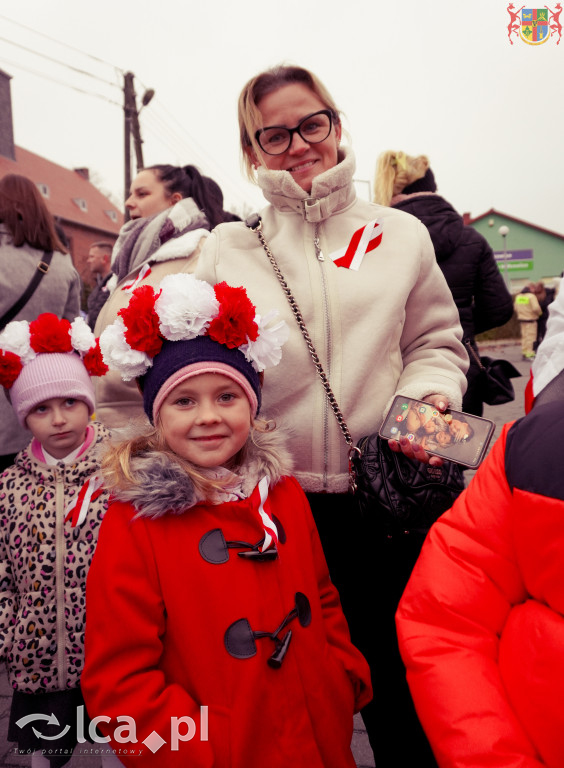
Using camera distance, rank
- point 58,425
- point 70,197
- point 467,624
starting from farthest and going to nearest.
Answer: point 70,197 → point 58,425 → point 467,624

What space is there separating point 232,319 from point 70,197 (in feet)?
131

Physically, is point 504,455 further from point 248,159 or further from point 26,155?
point 26,155

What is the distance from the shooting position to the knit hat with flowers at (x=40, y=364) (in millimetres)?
2084

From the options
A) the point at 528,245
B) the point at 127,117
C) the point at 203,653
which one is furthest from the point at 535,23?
the point at 528,245

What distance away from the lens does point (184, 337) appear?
1510 mm

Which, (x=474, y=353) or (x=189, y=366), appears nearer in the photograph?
(x=189, y=366)

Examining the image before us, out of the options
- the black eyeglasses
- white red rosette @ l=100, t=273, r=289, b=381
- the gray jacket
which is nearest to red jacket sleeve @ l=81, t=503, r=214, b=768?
white red rosette @ l=100, t=273, r=289, b=381

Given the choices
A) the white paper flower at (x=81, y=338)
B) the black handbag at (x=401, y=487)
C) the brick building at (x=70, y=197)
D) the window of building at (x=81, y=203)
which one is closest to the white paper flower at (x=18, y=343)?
the white paper flower at (x=81, y=338)

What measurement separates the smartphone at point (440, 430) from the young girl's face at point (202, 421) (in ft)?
1.36

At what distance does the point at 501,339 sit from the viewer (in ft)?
70.4

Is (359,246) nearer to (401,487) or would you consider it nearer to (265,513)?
(401,487)

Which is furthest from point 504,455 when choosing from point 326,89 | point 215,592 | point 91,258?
point 91,258

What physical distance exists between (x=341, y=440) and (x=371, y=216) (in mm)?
710

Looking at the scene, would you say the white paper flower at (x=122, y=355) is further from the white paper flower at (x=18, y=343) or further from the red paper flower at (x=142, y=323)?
the white paper flower at (x=18, y=343)
